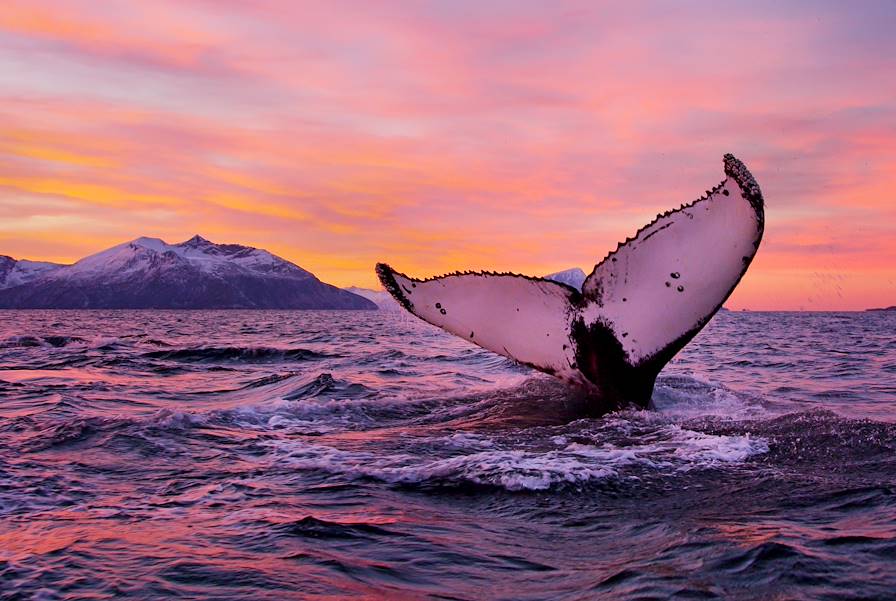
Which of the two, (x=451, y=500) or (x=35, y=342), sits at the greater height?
(x=35, y=342)

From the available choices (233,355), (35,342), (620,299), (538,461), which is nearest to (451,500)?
(538,461)

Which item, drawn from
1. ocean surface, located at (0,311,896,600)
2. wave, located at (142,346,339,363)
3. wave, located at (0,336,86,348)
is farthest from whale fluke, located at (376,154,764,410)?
wave, located at (0,336,86,348)

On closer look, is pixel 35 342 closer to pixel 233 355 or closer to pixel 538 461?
pixel 233 355

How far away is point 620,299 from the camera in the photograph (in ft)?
18.9

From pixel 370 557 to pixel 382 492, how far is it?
3.96 ft

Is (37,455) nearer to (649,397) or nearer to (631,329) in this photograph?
(631,329)

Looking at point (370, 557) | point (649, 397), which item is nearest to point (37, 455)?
point (370, 557)

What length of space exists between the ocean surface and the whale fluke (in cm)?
64

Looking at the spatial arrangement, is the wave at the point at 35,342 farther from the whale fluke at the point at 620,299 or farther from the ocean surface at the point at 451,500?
the whale fluke at the point at 620,299

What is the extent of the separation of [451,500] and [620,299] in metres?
2.01

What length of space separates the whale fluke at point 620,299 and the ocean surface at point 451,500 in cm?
64

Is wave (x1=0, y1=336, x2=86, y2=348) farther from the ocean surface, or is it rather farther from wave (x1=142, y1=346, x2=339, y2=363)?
the ocean surface

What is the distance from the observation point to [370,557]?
3.71m

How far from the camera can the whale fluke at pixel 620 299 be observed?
5113 mm
